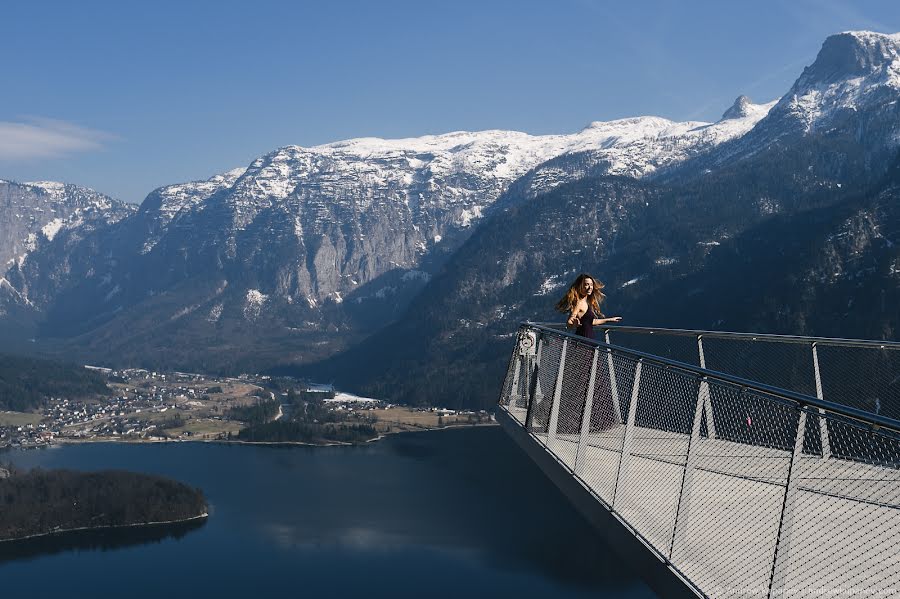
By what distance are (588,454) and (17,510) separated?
102 meters

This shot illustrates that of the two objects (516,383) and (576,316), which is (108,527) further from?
(576,316)

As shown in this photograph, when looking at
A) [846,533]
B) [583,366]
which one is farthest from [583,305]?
[846,533]

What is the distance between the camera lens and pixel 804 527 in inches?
266

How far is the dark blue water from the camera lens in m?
73.6

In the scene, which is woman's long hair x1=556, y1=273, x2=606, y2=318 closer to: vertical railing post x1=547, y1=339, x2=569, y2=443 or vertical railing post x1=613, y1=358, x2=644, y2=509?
vertical railing post x1=547, y1=339, x2=569, y2=443

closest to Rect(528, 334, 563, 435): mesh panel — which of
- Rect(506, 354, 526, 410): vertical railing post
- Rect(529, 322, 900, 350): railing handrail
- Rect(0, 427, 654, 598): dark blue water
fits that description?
Rect(529, 322, 900, 350): railing handrail

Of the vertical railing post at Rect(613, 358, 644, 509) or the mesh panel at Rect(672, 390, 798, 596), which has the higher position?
the vertical railing post at Rect(613, 358, 644, 509)

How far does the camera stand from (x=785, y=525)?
18.3ft

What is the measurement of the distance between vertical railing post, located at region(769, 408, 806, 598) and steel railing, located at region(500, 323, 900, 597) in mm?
13

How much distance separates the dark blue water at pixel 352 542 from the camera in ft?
242

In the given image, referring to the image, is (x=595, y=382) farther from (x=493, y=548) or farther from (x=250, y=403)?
(x=250, y=403)

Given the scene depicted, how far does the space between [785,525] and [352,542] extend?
273 ft

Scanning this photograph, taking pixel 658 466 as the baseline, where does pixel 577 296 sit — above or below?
above

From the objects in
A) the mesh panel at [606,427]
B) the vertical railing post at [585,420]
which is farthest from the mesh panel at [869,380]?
the vertical railing post at [585,420]
